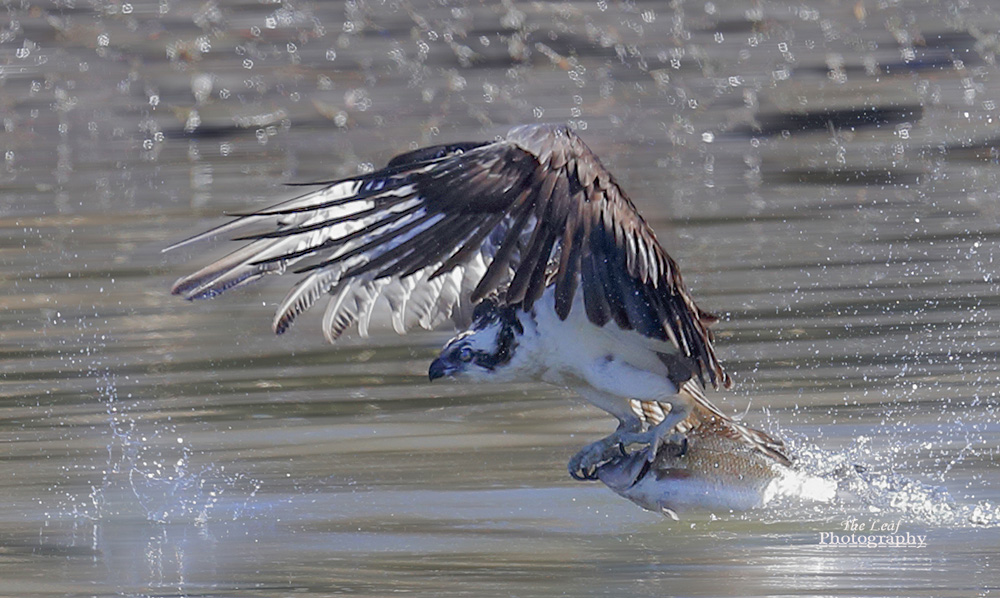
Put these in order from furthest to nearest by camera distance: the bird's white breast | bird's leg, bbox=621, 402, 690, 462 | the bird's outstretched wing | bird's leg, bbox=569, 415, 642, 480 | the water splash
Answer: the water splash
bird's leg, bbox=569, 415, 642, 480
bird's leg, bbox=621, 402, 690, 462
the bird's white breast
the bird's outstretched wing

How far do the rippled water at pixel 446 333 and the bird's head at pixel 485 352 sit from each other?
0.56 m

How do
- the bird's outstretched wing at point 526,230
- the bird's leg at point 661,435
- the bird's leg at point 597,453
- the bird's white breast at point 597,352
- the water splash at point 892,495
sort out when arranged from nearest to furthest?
the bird's outstretched wing at point 526,230
the bird's white breast at point 597,352
the bird's leg at point 661,435
the bird's leg at point 597,453
the water splash at point 892,495

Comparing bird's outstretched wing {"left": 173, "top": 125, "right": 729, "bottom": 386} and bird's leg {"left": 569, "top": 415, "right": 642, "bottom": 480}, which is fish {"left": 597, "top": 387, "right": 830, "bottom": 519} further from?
bird's outstretched wing {"left": 173, "top": 125, "right": 729, "bottom": 386}

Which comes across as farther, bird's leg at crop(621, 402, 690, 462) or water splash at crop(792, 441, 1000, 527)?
water splash at crop(792, 441, 1000, 527)

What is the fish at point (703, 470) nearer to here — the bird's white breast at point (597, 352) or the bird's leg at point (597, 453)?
the bird's leg at point (597, 453)

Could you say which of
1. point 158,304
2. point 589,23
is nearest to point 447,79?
point 589,23

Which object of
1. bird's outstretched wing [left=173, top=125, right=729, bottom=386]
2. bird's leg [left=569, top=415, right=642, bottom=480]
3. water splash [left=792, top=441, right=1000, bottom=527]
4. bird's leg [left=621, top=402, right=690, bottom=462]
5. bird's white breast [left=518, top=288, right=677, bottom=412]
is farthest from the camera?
water splash [left=792, top=441, right=1000, bottom=527]

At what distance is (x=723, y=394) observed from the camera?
727 centimetres

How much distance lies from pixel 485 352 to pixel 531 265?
0.67 meters

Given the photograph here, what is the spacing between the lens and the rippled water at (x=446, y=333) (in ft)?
18.7

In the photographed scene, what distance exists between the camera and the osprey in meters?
4.88

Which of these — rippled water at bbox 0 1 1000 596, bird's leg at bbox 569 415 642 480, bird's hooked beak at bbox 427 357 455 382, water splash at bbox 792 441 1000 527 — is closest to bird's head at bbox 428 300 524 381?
bird's hooked beak at bbox 427 357 455 382

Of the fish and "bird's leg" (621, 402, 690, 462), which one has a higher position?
"bird's leg" (621, 402, 690, 462)

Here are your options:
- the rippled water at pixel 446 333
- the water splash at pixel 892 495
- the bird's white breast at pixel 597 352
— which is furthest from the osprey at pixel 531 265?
the rippled water at pixel 446 333
